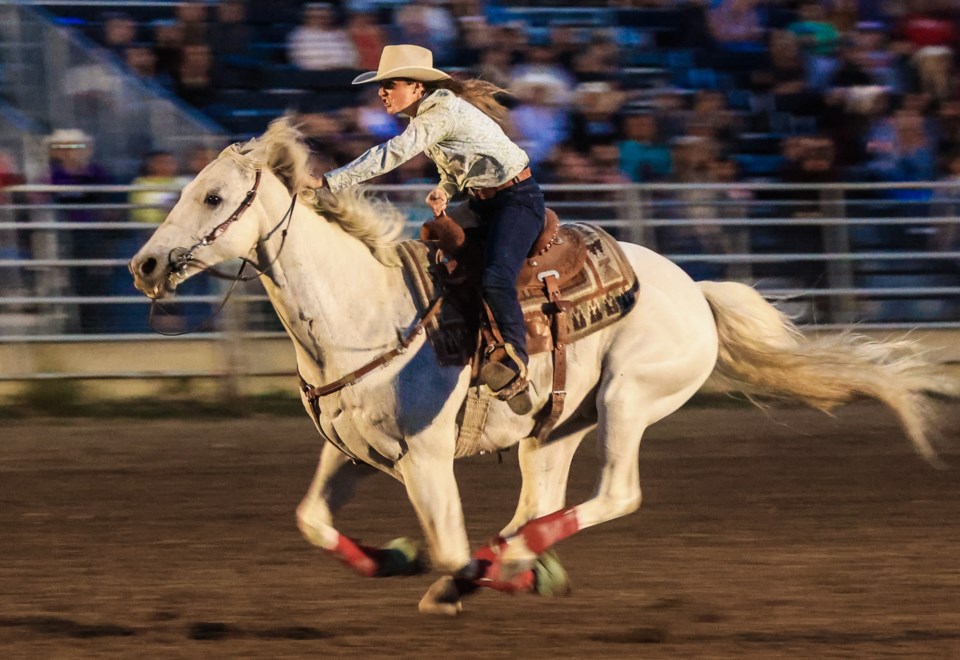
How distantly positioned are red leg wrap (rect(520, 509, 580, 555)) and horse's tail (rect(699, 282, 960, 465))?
108cm

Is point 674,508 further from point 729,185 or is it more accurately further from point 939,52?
point 939,52

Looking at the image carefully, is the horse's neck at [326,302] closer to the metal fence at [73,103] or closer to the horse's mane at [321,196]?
the horse's mane at [321,196]

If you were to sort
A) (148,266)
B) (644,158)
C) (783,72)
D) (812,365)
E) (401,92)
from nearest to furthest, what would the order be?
(148,266)
(401,92)
(812,365)
(644,158)
(783,72)

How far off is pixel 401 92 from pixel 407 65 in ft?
0.30

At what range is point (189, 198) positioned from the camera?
4.75 meters

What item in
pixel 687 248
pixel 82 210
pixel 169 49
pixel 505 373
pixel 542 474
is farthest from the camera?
pixel 169 49

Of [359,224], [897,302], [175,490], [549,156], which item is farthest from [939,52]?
[359,224]

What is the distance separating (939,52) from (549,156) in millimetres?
3410

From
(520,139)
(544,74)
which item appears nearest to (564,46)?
(544,74)

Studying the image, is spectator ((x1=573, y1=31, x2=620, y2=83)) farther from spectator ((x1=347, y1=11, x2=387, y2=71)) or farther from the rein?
the rein

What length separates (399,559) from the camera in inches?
198

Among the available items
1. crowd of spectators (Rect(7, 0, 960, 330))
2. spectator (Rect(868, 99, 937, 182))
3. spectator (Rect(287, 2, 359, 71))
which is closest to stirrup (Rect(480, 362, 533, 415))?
crowd of spectators (Rect(7, 0, 960, 330))

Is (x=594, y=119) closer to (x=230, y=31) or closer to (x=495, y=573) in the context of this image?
(x=230, y=31)

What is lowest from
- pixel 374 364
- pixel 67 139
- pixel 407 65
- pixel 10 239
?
pixel 10 239
